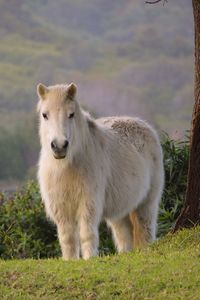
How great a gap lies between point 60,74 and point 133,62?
43.1ft

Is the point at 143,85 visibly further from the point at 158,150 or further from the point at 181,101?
the point at 158,150

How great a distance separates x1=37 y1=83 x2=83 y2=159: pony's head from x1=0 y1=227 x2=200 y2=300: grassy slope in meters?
1.42

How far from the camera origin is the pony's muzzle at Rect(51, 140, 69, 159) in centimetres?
957

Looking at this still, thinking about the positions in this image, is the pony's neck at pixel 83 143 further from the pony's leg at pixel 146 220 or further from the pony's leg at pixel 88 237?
the pony's leg at pixel 146 220

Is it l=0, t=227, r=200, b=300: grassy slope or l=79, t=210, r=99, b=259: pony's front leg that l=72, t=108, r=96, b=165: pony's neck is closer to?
l=79, t=210, r=99, b=259: pony's front leg

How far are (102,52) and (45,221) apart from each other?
243 feet

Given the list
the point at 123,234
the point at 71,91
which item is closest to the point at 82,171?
the point at 71,91

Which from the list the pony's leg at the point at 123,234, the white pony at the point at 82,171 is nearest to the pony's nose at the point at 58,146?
the white pony at the point at 82,171

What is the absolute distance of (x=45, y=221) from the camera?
554 inches

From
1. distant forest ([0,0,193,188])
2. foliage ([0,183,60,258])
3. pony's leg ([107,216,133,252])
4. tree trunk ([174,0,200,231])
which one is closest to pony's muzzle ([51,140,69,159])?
tree trunk ([174,0,200,231])

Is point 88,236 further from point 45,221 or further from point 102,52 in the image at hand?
point 102,52

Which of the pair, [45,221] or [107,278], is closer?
[107,278]

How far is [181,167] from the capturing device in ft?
45.6

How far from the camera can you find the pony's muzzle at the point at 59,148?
957cm
